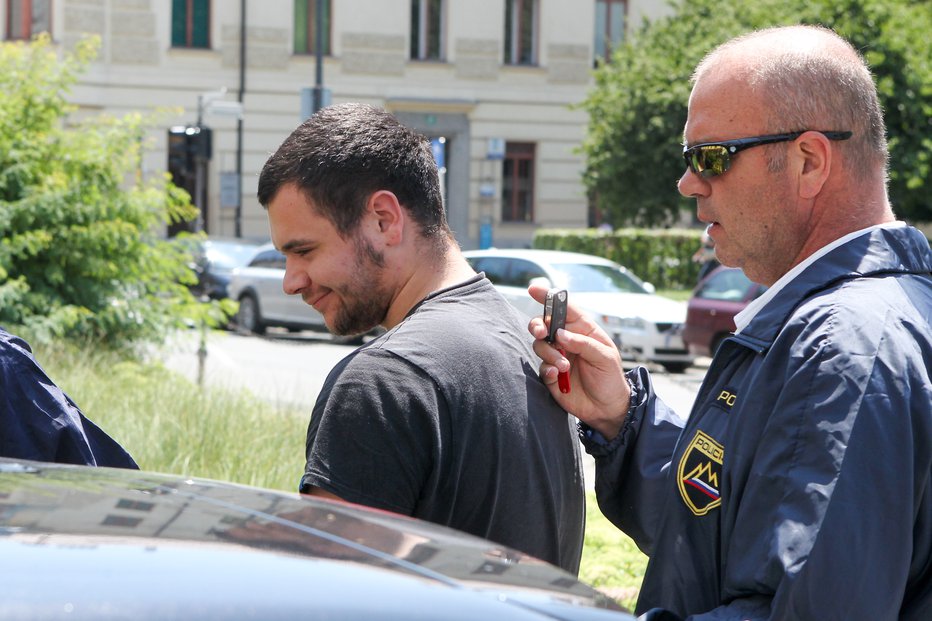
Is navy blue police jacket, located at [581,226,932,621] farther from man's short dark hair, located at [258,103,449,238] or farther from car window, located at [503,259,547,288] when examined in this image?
car window, located at [503,259,547,288]

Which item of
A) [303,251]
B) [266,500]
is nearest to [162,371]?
[303,251]

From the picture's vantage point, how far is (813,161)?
2221 mm

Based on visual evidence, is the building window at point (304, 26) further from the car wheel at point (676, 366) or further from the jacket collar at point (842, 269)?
the jacket collar at point (842, 269)

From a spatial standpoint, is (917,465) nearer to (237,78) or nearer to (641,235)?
(641,235)

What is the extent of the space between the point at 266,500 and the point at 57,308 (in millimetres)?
9905

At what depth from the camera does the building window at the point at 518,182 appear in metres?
37.2

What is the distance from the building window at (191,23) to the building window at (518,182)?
9075 millimetres

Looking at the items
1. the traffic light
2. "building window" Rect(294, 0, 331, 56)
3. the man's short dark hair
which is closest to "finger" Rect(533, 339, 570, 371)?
the man's short dark hair

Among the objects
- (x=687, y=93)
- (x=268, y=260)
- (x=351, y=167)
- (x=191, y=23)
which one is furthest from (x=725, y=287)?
(x=191, y=23)

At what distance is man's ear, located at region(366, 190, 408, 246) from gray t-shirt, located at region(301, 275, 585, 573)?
159 millimetres

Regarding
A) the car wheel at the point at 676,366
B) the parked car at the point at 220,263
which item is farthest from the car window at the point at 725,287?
the parked car at the point at 220,263

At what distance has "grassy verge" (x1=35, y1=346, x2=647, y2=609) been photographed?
20.4 feet

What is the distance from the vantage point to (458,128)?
119 ft

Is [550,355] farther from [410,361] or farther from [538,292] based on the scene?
[410,361]
